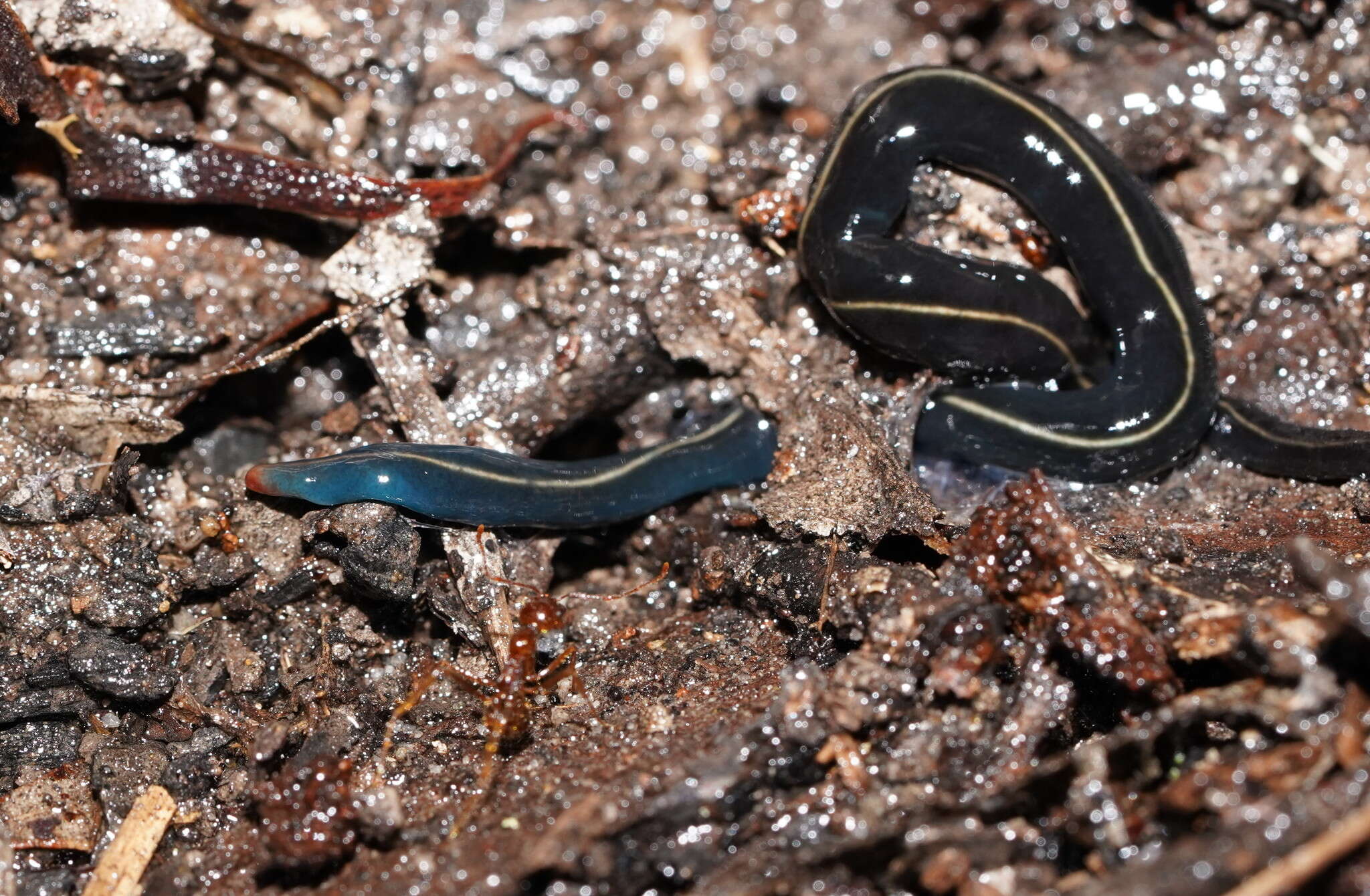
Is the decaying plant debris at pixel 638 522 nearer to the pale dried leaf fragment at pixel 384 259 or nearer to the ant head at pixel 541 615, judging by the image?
the pale dried leaf fragment at pixel 384 259

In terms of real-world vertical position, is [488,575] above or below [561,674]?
above

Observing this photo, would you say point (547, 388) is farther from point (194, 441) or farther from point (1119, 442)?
point (1119, 442)

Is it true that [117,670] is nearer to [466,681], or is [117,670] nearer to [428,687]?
[428,687]

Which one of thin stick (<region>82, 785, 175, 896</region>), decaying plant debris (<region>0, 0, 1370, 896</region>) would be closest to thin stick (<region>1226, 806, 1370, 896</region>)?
decaying plant debris (<region>0, 0, 1370, 896</region>)

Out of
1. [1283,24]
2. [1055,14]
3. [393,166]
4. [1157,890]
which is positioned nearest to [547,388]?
[393,166]

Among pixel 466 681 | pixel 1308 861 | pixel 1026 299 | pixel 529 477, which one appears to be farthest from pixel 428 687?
pixel 1026 299

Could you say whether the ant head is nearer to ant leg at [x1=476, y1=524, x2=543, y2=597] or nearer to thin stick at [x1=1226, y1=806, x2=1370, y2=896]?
ant leg at [x1=476, y1=524, x2=543, y2=597]
